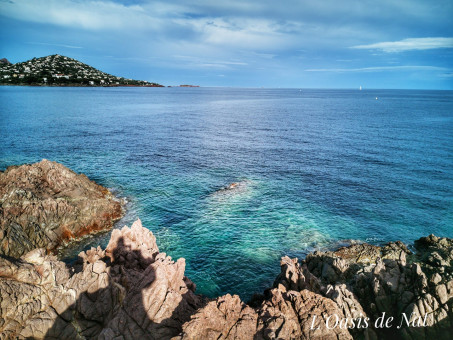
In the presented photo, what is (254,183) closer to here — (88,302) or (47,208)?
(47,208)

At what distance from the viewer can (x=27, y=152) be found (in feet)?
233

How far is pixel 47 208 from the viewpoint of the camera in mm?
38219

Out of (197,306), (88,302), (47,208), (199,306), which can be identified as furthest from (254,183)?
(88,302)

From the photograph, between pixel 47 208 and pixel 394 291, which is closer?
pixel 394 291

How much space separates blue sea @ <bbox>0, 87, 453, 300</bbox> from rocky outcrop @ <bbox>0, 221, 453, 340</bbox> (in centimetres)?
1093

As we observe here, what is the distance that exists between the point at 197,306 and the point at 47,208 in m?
28.9

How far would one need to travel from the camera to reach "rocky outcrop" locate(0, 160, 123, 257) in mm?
34844

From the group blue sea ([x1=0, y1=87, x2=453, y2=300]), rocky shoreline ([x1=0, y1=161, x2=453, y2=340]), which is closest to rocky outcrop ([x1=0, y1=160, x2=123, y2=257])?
blue sea ([x1=0, y1=87, x2=453, y2=300])

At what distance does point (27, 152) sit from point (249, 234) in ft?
209

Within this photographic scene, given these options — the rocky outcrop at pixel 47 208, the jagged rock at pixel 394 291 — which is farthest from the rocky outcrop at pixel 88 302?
the rocky outcrop at pixel 47 208

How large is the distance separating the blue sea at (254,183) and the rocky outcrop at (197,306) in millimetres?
10930

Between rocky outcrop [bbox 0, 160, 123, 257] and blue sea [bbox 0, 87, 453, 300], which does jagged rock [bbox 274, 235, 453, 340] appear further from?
rocky outcrop [bbox 0, 160, 123, 257]

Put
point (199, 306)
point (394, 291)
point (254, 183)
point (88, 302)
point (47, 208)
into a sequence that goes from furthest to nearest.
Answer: point (254, 183) → point (47, 208) → point (394, 291) → point (199, 306) → point (88, 302)

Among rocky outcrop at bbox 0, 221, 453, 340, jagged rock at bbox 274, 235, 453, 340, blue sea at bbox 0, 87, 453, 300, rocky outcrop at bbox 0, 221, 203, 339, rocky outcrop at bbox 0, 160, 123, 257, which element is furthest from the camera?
blue sea at bbox 0, 87, 453, 300
